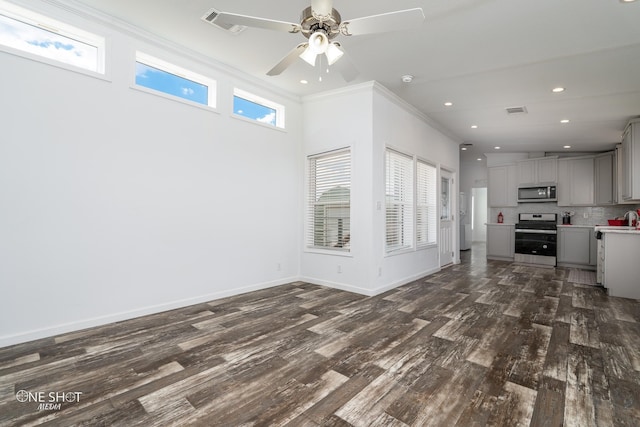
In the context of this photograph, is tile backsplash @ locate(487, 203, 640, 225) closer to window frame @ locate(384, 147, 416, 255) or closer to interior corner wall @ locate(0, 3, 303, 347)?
window frame @ locate(384, 147, 416, 255)

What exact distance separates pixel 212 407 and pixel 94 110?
A: 3046mm

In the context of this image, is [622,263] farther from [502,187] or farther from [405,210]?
[502,187]

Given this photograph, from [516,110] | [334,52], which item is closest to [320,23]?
[334,52]

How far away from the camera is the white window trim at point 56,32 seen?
271cm

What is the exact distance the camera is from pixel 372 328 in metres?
3.15

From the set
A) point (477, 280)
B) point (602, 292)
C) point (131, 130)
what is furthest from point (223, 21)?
point (602, 292)

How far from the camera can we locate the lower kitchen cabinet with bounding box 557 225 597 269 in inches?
267

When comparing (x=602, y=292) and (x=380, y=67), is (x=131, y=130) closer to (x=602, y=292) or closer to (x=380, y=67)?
Result: (x=380, y=67)

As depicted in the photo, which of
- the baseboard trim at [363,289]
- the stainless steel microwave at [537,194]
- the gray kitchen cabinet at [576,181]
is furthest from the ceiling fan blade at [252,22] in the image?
the gray kitchen cabinet at [576,181]

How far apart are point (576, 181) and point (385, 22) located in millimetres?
7617

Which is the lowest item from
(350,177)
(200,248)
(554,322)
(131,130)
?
(554,322)

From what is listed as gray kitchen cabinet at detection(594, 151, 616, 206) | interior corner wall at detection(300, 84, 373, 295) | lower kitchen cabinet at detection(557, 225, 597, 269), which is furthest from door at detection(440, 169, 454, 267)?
gray kitchen cabinet at detection(594, 151, 616, 206)

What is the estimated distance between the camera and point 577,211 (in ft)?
24.3

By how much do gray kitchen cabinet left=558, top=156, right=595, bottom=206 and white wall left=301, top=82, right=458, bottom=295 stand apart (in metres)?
4.68
